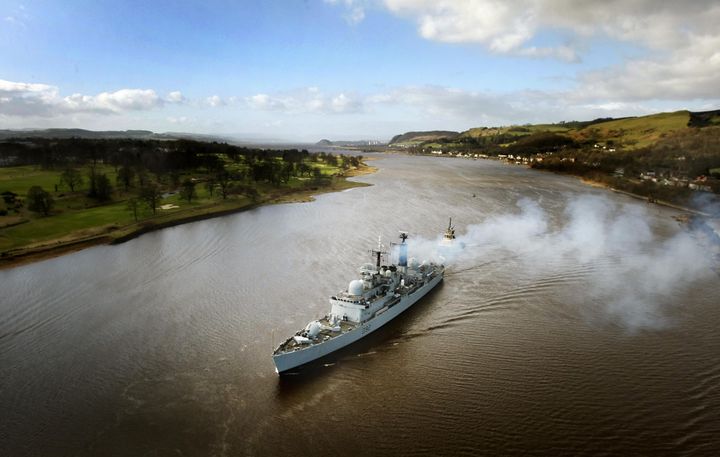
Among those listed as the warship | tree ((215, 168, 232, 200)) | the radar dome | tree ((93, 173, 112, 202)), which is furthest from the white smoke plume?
tree ((93, 173, 112, 202))

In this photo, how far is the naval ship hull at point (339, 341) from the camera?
2991 centimetres

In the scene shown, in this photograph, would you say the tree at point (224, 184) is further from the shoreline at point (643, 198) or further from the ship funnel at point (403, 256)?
the shoreline at point (643, 198)

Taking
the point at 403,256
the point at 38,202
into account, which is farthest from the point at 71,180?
the point at 403,256

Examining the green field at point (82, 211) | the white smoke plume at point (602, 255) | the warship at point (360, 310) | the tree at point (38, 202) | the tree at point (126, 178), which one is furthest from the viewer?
the tree at point (126, 178)

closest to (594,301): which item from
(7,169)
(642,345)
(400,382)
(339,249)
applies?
(642,345)

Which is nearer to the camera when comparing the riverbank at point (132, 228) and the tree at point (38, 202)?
the riverbank at point (132, 228)

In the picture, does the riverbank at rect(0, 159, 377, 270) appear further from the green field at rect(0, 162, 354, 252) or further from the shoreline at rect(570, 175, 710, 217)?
the shoreline at rect(570, 175, 710, 217)

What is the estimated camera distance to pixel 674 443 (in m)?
24.2

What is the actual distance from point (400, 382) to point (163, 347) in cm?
1833

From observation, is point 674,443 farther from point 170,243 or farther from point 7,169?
point 7,169

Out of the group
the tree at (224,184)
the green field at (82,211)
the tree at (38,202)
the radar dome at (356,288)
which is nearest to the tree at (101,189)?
the green field at (82,211)

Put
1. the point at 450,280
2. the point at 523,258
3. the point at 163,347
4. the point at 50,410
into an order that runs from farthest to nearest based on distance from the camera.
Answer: the point at 523,258 → the point at 450,280 → the point at 163,347 → the point at 50,410

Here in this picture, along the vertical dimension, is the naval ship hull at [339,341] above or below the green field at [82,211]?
below

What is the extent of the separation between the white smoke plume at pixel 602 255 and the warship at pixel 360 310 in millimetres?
9827
